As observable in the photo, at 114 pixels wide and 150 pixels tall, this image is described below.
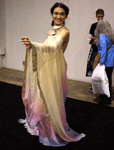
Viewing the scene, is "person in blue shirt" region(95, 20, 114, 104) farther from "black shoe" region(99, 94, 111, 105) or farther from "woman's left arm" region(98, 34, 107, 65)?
"black shoe" region(99, 94, 111, 105)

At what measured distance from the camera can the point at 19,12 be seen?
4613 mm

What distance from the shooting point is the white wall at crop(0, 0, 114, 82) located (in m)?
3.71

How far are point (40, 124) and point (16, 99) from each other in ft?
4.44

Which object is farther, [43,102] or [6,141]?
[6,141]

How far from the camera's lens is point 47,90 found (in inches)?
58.2

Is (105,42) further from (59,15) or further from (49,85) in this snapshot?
(49,85)

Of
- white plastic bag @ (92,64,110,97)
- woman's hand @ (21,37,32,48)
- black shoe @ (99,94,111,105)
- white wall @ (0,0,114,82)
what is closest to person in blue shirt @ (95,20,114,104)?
white plastic bag @ (92,64,110,97)

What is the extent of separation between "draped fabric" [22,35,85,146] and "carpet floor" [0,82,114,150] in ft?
0.71

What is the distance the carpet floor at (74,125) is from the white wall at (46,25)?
5.03ft

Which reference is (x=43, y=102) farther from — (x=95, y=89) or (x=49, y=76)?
(x=95, y=89)

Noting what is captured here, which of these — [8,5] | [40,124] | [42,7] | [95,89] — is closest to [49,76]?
[40,124]

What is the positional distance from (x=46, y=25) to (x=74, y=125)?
3.07 m

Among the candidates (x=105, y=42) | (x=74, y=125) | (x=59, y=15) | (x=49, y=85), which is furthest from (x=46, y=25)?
(x=49, y=85)

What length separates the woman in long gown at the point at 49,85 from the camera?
1.40 meters
